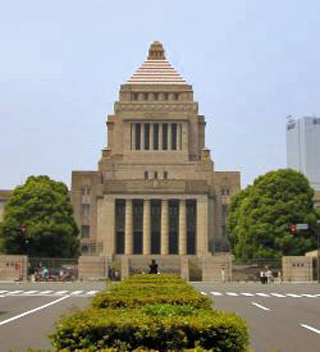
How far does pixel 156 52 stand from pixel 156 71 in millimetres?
6898

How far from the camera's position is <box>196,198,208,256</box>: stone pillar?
273 ft

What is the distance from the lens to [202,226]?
3278 inches

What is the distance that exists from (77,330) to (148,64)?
338 ft

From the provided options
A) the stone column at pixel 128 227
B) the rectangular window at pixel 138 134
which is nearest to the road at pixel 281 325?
the stone column at pixel 128 227

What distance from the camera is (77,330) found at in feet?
22.1

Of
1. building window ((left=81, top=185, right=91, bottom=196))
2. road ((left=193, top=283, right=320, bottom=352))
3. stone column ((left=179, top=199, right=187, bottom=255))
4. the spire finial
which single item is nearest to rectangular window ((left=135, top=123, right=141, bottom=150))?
building window ((left=81, top=185, right=91, bottom=196))

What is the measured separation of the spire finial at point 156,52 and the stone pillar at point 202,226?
3605 centimetres

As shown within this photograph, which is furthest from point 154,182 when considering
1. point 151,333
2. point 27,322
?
point 151,333

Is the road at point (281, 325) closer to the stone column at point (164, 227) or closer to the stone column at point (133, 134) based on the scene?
the stone column at point (164, 227)

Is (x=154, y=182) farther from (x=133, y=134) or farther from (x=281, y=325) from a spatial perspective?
(x=281, y=325)

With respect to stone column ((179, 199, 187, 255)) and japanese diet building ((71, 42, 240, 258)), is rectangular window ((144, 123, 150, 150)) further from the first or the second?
stone column ((179, 199, 187, 255))

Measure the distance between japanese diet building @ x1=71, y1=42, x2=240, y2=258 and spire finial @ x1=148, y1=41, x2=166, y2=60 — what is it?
15.7ft

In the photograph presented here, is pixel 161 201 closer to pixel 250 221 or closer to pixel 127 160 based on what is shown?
pixel 127 160

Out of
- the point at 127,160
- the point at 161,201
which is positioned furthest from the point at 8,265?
the point at 127,160
